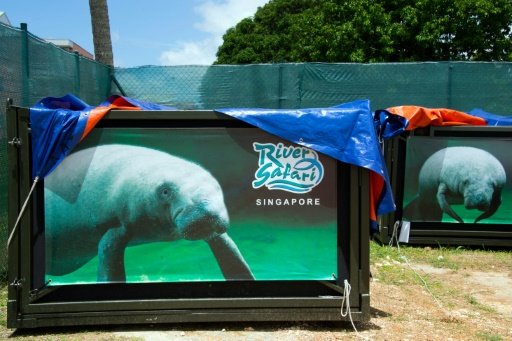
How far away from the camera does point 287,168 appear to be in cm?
379

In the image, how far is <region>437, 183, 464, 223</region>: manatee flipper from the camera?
682 centimetres

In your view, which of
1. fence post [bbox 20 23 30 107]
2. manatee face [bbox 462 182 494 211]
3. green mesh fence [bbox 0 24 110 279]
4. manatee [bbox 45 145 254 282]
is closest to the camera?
manatee [bbox 45 145 254 282]

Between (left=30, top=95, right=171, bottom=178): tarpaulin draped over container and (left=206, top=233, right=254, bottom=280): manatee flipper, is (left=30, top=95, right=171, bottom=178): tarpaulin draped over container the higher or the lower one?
the higher one

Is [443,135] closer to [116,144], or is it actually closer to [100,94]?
[116,144]

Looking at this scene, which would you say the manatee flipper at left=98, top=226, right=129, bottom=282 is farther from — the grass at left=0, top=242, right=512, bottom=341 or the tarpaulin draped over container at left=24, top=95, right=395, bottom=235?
the tarpaulin draped over container at left=24, top=95, right=395, bottom=235

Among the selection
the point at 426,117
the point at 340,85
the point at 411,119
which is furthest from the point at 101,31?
the point at 426,117

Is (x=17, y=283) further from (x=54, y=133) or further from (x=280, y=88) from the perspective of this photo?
(x=280, y=88)

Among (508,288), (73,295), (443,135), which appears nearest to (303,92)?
(443,135)

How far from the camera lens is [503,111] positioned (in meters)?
9.17

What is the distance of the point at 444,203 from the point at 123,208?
4522 millimetres

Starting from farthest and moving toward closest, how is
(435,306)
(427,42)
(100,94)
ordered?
(427,42) → (100,94) → (435,306)

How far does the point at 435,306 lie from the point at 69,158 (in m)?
3.25

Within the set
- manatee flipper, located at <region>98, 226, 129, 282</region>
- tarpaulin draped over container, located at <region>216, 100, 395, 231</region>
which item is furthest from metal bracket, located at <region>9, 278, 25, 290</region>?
tarpaulin draped over container, located at <region>216, 100, 395, 231</region>

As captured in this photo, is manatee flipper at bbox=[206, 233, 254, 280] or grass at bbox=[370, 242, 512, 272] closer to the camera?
manatee flipper at bbox=[206, 233, 254, 280]
